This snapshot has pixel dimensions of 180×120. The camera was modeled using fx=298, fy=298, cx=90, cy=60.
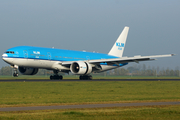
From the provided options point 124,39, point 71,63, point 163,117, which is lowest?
point 163,117

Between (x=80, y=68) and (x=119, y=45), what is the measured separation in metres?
20.0

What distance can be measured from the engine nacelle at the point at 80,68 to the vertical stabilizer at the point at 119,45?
16100 mm

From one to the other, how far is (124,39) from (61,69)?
21.7 m

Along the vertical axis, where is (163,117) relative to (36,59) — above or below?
below

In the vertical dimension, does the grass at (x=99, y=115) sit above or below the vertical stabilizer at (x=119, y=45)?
below

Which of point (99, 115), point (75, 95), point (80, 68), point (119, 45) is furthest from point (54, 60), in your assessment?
point (99, 115)

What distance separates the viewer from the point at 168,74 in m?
108

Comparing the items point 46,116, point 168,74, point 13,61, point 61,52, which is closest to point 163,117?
point 46,116

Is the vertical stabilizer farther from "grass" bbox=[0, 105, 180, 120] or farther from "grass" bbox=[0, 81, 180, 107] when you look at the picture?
"grass" bbox=[0, 105, 180, 120]

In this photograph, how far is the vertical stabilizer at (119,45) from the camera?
64750 mm

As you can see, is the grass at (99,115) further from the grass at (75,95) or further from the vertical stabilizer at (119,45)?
the vertical stabilizer at (119,45)

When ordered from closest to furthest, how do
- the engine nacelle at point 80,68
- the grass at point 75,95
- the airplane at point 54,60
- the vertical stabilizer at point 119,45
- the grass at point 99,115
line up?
the grass at point 99,115 < the grass at point 75,95 < the airplane at point 54,60 < the engine nacelle at point 80,68 < the vertical stabilizer at point 119,45

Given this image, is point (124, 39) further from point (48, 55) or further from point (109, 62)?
point (48, 55)

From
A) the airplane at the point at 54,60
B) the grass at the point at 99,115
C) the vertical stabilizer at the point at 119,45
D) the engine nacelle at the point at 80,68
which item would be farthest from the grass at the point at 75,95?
the vertical stabilizer at the point at 119,45
